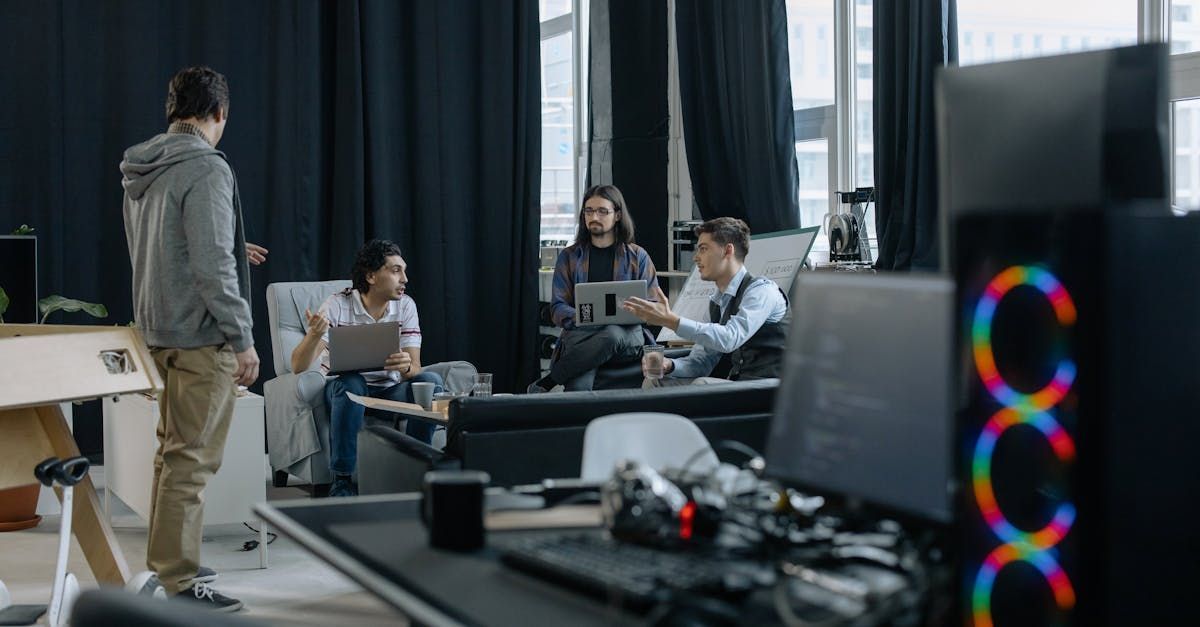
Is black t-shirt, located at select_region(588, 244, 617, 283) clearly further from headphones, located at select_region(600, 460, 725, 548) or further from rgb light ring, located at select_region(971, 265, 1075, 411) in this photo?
rgb light ring, located at select_region(971, 265, 1075, 411)

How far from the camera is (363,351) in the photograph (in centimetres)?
467

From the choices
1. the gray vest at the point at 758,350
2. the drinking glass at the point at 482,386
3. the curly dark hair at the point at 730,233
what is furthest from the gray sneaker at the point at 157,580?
the curly dark hair at the point at 730,233

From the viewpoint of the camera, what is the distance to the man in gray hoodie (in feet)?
11.5

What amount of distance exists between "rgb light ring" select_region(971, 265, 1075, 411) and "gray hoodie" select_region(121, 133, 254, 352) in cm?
262

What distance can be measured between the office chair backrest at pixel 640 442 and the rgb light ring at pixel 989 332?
1.38 metres

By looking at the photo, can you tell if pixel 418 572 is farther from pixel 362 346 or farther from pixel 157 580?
pixel 362 346

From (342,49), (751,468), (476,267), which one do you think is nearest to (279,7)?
(342,49)

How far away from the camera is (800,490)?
158cm

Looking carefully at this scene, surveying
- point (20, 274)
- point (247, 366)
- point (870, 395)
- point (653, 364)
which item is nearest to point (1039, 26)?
point (653, 364)

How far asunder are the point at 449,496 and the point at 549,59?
657cm

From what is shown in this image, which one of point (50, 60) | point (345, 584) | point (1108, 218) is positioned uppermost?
point (50, 60)

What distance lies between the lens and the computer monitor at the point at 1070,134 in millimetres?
1310

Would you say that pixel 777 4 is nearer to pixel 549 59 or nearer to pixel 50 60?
pixel 549 59

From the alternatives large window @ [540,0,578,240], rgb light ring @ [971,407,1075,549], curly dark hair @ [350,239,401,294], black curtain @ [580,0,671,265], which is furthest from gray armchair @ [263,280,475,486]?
rgb light ring @ [971,407,1075,549]
